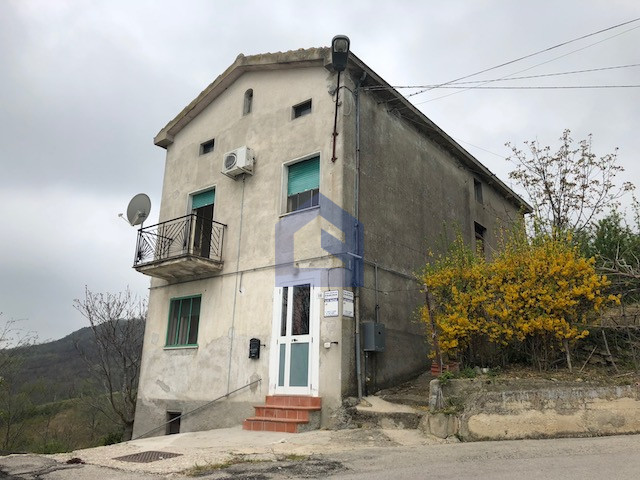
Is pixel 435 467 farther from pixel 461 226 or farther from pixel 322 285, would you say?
pixel 461 226

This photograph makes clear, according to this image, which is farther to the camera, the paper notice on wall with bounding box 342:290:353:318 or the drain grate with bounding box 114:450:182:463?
the paper notice on wall with bounding box 342:290:353:318

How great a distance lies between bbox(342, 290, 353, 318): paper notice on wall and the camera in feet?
30.0

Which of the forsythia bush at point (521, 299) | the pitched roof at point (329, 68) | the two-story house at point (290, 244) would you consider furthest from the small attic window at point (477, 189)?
the forsythia bush at point (521, 299)

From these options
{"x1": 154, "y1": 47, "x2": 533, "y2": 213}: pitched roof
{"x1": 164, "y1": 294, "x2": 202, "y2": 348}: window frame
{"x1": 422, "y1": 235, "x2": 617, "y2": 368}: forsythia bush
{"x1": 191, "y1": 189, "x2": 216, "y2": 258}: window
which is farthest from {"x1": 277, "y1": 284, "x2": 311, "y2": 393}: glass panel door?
{"x1": 154, "y1": 47, "x2": 533, "y2": 213}: pitched roof

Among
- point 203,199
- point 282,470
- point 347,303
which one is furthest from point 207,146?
point 282,470

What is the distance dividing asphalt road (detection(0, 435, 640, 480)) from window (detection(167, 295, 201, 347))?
17.8 feet

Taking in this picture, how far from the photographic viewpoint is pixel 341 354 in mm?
8891

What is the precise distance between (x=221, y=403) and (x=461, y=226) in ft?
26.5

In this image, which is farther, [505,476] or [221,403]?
[221,403]

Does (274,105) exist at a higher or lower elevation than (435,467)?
higher

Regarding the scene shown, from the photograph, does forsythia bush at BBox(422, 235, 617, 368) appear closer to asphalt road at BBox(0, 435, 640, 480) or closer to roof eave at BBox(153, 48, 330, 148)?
asphalt road at BBox(0, 435, 640, 480)

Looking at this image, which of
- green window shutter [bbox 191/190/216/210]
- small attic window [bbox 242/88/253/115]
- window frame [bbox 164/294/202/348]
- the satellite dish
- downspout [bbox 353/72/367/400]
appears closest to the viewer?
downspout [bbox 353/72/367/400]

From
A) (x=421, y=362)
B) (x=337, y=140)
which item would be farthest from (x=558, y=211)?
(x=337, y=140)

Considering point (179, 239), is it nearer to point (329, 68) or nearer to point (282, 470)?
point (329, 68)
